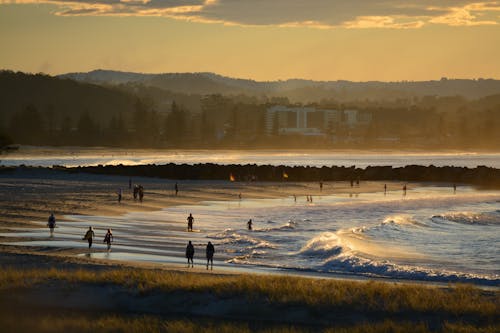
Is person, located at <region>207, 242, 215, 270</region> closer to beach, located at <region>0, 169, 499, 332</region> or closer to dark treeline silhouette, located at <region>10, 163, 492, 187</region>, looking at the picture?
beach, located at <region>0, 169, 499, 332</region>

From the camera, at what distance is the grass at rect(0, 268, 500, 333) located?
18688mm

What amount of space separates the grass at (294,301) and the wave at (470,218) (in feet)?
90.2

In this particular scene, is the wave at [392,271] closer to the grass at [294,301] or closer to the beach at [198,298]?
the beach at [198,298]

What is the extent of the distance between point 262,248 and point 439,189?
5101 cm

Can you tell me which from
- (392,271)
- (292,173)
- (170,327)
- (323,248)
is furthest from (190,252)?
(292,173)

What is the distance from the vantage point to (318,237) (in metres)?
39.2

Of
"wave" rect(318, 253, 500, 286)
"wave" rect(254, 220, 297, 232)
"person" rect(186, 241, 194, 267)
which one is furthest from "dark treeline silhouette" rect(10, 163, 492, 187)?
"person" rect(186, 241, 194, 267)

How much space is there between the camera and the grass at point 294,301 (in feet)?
61.3

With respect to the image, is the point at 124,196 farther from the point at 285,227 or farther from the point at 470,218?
the point at 470,218

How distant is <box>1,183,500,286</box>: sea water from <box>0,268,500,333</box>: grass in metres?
6.27

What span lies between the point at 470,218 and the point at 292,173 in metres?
42.3

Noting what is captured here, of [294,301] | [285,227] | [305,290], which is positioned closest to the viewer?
[294,301]

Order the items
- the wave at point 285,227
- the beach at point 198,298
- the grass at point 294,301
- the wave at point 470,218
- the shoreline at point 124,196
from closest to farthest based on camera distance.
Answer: the grass at point 294,301 < the beach at point 198,298 < the shoreline at point 124,196 < the wave at point 285,227 < the wave at point 470,218

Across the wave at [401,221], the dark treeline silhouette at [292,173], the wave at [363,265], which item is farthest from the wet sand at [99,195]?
the wave at [401,221]
